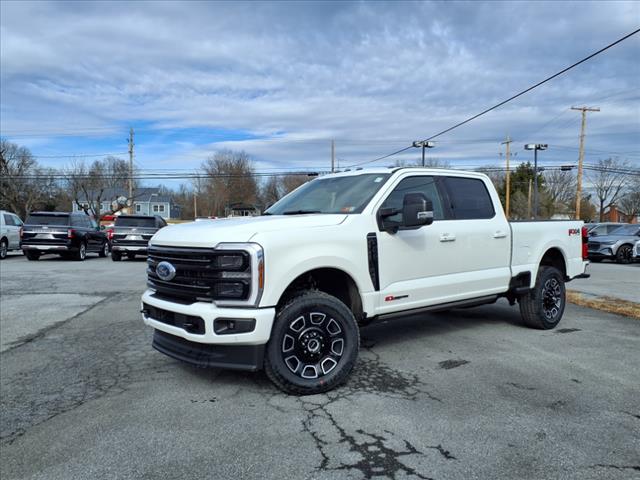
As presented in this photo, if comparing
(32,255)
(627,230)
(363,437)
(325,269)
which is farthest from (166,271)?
(627,230)

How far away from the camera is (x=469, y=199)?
5914 mm

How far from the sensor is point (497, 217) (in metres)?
6.06

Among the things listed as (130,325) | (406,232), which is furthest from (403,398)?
(130,325)

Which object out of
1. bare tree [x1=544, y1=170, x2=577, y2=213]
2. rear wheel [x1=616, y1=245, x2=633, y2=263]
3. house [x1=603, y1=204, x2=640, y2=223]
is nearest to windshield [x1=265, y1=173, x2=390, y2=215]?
rear wheel [x1=616, y1=245, x2=633, y2=263]

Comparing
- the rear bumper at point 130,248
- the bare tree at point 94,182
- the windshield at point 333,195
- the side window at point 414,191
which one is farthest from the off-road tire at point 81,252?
the bare tree at point 94,182

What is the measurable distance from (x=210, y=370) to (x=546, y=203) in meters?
64.1

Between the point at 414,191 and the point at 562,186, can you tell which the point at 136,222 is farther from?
the point at 562,186

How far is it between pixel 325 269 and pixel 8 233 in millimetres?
19935

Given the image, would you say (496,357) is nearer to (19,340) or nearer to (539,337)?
(539,337)

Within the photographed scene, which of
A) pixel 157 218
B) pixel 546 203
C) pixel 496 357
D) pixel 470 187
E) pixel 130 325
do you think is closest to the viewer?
pixel 496 357

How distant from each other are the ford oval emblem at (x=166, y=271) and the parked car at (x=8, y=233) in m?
17.7

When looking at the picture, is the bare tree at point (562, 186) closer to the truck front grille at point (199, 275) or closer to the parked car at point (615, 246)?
the parked car at point (615, 246)

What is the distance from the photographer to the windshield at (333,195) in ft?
16.5

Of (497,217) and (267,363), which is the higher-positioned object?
(497,217)
